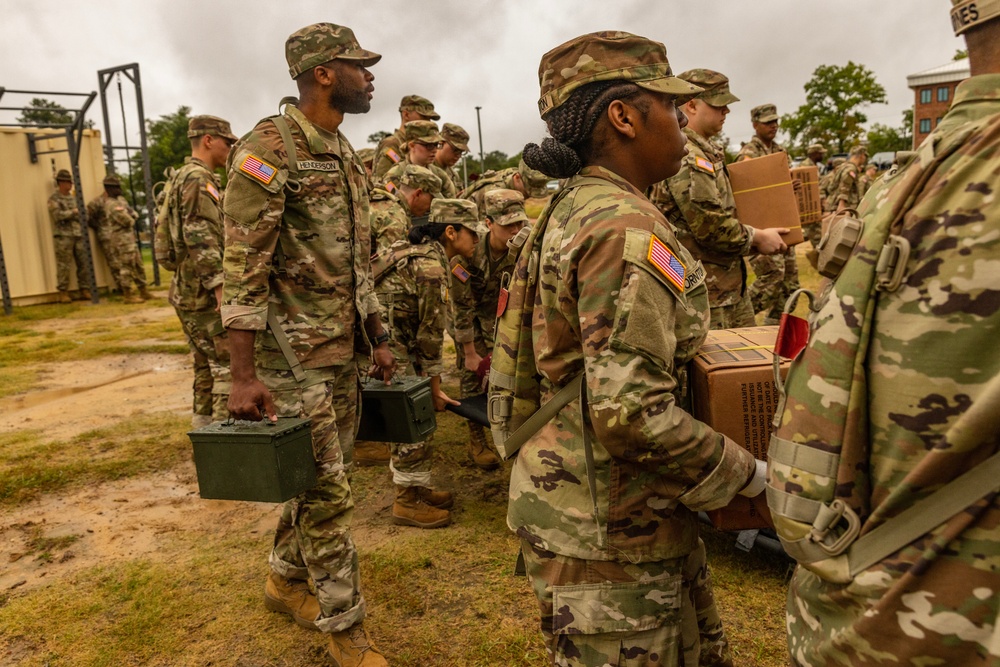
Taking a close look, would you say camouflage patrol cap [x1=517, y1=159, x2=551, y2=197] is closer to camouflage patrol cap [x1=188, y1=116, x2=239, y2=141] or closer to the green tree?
camouflage patrol cap [x1=188, y1=116, x2=239, y2=141]

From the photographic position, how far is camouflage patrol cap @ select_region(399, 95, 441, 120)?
7730mm

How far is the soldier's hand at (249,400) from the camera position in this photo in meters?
2.70

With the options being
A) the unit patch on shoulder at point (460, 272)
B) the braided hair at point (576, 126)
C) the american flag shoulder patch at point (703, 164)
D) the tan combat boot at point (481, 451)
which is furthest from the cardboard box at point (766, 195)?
the braided hair at point (576, 126)

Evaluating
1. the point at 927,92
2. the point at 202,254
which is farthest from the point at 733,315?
the point at 927,92

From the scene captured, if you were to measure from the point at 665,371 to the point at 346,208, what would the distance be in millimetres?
1857

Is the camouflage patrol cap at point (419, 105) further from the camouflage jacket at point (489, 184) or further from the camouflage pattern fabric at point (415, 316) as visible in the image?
the camouflage pattern fabric at point (415, 316)

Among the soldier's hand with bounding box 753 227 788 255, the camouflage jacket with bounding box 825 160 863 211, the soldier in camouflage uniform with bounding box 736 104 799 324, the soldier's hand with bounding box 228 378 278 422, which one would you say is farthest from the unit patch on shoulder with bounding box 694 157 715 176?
the camouflage jacket with bounding box 825 160 863 211

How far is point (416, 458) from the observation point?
4.35 metres

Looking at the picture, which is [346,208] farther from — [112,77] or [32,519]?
[112,77]

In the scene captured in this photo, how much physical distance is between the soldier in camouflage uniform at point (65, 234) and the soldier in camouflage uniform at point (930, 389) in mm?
15790

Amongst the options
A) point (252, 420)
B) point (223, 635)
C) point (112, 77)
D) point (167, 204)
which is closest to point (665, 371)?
point (252, 420)

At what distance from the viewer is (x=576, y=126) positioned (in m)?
1.83

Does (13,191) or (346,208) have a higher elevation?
(13,191)

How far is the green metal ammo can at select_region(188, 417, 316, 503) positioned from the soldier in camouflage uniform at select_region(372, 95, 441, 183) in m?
5.02
